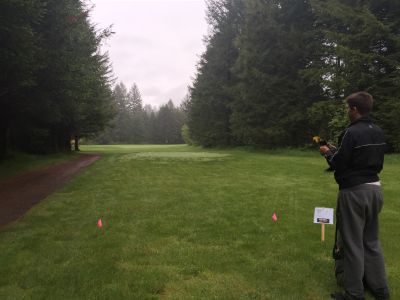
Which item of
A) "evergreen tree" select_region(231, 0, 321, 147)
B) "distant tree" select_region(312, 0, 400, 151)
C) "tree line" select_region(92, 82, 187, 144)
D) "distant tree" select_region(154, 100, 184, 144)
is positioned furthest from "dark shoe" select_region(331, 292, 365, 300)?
"distant tree" select_region(154, 100, 184, 144)

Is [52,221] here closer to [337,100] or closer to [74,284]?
[74,284]

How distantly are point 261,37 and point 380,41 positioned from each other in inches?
402

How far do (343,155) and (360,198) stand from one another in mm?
487

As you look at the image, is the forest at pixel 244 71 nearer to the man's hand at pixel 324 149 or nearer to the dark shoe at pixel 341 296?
the man's hand at pixel 324 149

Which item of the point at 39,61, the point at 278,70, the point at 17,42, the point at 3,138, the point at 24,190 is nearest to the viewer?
the point at 24,190

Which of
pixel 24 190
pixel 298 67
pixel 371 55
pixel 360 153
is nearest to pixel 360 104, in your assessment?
pixel 360 153

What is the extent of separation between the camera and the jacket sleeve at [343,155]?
3.97m

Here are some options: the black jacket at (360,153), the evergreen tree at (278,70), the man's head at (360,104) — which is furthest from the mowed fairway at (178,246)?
the evergreen tree at (278,70)

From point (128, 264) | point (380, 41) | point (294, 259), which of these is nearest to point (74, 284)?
point (128, 264)

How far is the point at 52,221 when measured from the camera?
8.07 meters

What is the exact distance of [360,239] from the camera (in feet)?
13.5

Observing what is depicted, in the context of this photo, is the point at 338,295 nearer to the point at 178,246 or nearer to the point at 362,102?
the point at 362,102

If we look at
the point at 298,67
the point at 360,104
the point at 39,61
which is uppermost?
the point at 298,67

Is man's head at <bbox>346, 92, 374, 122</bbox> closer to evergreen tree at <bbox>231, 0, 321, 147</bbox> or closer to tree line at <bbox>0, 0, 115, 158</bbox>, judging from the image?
tree line at <bbox>0, 0, 115, 158</bbox>
